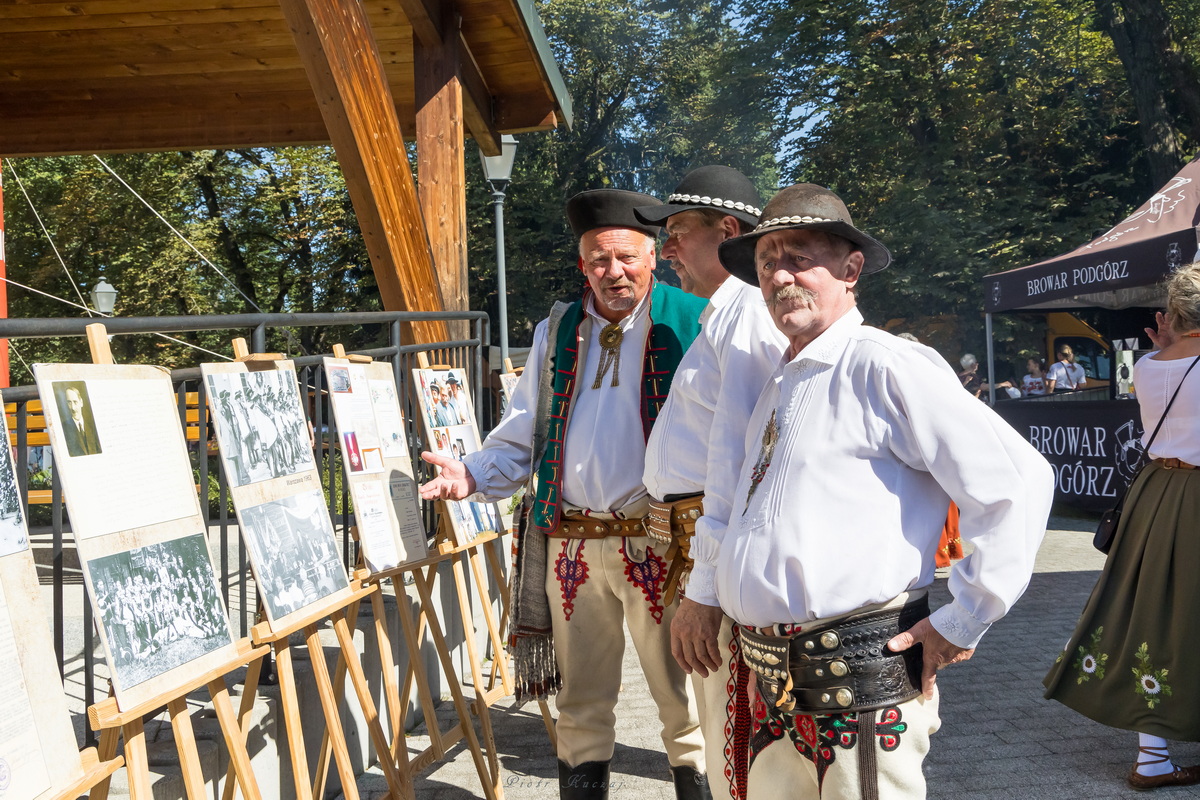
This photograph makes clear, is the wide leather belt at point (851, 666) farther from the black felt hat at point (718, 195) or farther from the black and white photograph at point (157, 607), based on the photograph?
the black felt hat at point (718, 195)

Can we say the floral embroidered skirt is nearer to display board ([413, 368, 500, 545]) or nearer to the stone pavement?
the stone pavement

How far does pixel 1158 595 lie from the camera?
3.92 m

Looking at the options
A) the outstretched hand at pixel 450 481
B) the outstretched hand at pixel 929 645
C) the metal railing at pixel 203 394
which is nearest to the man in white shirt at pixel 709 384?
the outstretched hand at pixel 929 645

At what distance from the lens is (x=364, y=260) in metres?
26.8

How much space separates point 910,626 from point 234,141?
7.11m

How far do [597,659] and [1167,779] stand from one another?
215cm

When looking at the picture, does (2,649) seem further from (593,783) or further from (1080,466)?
(1080,466)

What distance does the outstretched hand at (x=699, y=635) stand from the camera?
2293 millimetres

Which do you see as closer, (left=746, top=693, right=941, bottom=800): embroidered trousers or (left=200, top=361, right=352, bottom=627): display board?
(left=746, top=693, right=941, bottom=800): embroidered trousers

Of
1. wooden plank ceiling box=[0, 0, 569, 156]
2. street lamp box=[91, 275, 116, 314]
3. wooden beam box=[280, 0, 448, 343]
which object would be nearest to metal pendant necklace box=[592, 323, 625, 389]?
wooden beam box=[280, 0, 448, 343]

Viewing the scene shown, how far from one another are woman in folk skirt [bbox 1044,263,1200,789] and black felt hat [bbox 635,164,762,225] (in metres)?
1.97

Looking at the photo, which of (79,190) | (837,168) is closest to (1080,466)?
(837,168)

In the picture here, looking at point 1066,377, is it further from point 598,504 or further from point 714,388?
point 714,388

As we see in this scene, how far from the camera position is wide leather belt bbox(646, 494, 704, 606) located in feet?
8.81
